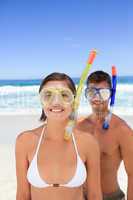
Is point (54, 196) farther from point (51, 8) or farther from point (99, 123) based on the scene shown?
point (51, 8)

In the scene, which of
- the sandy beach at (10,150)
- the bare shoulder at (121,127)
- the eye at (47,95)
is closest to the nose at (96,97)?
the bare shoulder at (121,127)

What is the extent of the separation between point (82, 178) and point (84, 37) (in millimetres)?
28762

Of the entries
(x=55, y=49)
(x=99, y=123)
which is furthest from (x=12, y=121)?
(x=55, y=49)

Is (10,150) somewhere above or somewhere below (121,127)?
below

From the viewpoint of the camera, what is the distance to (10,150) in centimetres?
407

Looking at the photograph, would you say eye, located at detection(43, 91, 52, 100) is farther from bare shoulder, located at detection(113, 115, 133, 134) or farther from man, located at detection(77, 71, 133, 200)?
bare shoulder, located at detection(113, 115, 133, 134)

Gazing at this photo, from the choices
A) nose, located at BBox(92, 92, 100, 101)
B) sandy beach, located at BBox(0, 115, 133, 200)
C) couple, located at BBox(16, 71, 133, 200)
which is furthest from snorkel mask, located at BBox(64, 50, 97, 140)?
sandy beach, located at BBox(0, 115, 133, 200)

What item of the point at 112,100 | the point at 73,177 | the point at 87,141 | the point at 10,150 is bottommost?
the point at 10,150

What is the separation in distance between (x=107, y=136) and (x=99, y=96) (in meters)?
0.18

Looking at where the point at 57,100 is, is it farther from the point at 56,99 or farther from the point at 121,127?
the point at 121,127

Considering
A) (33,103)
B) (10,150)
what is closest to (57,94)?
(10,150)

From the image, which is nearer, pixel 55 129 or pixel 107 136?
pixel 55 129

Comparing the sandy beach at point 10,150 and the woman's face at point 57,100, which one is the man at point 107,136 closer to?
the woman's face at point 57,100

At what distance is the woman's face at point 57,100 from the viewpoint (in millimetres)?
1346
